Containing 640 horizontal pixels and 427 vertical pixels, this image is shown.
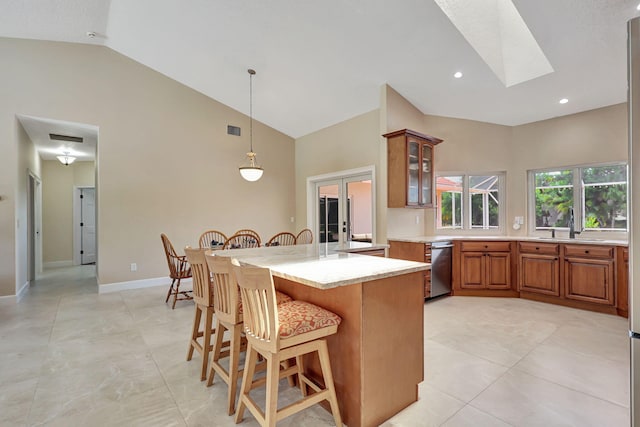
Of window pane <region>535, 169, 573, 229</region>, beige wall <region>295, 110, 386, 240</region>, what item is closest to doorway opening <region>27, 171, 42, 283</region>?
beige wall <region>295, 110, 386, 240</region>

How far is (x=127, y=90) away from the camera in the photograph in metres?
5.03

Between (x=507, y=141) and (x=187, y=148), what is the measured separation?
5546mm

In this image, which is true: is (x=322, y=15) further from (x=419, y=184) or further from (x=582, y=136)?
(x=582, y=136)

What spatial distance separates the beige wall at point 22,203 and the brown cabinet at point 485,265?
659 centimetres

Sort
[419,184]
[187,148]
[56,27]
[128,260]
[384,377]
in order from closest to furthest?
1. [384,377]
2. [56,27]
3. [419,184]
4. [128,260]
5. [187,148]

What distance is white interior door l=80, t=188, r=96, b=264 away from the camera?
775cm

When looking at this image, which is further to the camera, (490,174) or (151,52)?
(490,174)

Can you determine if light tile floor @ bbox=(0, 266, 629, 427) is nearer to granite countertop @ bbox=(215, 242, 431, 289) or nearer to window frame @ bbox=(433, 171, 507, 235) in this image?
granite countertop @ bbox=(215, 242, 431, 289)

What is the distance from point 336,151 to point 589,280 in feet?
13.7

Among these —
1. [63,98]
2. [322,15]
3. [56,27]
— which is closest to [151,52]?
[56,27]

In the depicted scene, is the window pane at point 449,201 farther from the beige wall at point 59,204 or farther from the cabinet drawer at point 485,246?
the beige wall at point 59,204

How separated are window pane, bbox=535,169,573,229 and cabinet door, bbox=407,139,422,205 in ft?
6.62

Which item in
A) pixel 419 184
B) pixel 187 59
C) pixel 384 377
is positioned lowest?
pixel 384 377

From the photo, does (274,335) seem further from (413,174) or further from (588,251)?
(588,251)
